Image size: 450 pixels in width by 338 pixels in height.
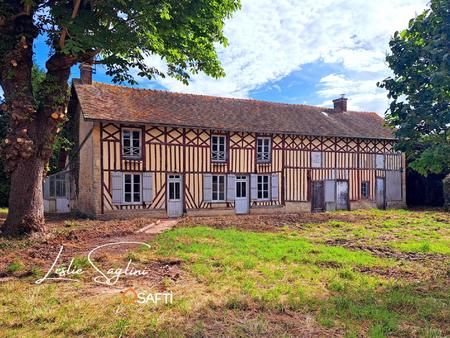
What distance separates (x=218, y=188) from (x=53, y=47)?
397 inches

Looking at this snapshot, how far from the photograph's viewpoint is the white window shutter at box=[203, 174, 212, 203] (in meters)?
16.6

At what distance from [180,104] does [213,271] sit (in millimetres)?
13053

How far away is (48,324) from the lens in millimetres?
3805

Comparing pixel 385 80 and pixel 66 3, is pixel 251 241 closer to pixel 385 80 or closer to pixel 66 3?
pixel 385 80

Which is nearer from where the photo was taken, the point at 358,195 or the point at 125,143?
the point at 125,143

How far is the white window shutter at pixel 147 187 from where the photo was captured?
15.4m

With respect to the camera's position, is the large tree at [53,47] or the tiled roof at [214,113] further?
the tiled roof at [214,113]

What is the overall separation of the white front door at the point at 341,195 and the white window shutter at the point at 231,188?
6.38m

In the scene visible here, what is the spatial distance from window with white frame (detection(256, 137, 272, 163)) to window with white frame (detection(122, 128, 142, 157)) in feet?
19.8

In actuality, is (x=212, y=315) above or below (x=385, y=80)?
below

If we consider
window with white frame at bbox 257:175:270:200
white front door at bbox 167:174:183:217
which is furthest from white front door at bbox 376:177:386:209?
white front door at bbox 167:174:183:217

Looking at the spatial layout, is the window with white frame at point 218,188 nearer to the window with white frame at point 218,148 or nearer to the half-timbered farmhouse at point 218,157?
the half-timbered farmhouse at point 218,157

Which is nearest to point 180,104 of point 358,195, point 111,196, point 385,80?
point 111,196

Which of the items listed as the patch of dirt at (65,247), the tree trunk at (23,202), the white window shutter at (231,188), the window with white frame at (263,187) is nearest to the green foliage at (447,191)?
the window with white frame at (263,187)
